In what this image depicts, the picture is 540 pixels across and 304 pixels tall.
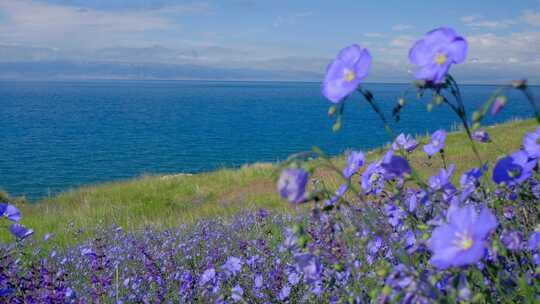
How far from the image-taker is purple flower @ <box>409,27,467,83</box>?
1484mm

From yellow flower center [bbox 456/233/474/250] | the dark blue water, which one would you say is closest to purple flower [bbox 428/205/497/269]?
yellow flower center [bbox 456/233/474/250]

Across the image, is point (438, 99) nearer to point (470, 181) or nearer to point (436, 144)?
point (470, 181)

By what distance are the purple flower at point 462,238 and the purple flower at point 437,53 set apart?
0.38m

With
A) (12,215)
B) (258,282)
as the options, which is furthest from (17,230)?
(258,282)

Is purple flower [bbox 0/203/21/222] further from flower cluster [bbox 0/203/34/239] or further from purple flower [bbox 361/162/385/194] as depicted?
purple flower [bbox 361/162/385/194]

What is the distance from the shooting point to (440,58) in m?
1.54

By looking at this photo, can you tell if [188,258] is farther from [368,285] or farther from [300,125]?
[300,125]

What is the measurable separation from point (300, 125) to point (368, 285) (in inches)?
3419

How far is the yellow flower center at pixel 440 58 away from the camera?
4.99 ft

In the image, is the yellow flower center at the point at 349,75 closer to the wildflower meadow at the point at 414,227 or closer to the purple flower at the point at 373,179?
the wildflower meadow at the point at 414,227

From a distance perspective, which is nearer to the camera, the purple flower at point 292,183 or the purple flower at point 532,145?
the purple flower at point 292,183

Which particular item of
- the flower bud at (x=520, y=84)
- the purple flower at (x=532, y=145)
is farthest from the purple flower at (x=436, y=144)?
the flower bud at (x=520, y=84)

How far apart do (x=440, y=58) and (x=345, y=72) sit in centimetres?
30

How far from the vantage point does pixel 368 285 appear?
2.42 metres
